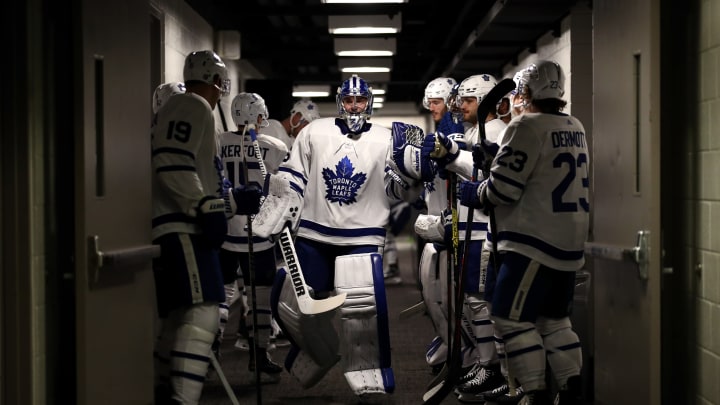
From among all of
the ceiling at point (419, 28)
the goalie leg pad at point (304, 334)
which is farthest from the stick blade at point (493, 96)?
the ceiling at point (419, 28)

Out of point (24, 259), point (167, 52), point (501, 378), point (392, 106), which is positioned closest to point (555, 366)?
point (501, 378)

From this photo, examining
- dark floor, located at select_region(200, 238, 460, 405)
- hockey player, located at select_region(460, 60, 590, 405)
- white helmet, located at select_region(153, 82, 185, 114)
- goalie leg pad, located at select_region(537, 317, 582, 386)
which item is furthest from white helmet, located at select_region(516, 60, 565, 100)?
white helmet, located at select_region(153, 82, 185, 114)

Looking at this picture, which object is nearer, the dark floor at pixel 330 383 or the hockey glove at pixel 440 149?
the hockey glove at pixel 440 149

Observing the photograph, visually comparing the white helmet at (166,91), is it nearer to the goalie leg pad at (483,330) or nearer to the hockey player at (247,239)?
the hockey player at (247,239)

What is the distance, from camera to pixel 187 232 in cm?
372

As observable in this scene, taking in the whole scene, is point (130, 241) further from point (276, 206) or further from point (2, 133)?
point (276, 206)

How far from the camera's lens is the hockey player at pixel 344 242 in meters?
4.60

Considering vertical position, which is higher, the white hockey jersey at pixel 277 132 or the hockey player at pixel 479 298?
the white hockey jersey at pixel 277 132

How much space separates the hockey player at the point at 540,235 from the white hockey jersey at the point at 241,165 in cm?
191

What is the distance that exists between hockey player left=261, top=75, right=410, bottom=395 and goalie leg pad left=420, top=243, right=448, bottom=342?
0.49 metres

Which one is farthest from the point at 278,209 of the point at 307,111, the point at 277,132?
the point at 307,111

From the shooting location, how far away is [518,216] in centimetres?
383

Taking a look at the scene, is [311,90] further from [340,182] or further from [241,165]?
[340,182]

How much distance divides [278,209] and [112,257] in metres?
1.57
